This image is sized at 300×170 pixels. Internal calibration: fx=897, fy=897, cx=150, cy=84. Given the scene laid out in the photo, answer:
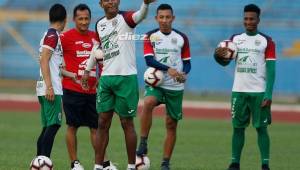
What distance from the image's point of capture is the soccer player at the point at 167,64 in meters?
13.3

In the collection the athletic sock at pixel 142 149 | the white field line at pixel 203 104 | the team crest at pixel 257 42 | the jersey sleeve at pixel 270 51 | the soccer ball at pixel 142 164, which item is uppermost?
the team crest at pixel 257 42

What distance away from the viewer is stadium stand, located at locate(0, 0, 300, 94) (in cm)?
3619

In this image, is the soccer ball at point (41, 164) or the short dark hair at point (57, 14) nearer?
the soccer ball at point (41, 164)

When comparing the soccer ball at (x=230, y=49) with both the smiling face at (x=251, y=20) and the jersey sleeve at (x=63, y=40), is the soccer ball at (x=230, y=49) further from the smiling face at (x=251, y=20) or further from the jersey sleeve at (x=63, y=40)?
the jersey sleeve at (x=63, y=40)

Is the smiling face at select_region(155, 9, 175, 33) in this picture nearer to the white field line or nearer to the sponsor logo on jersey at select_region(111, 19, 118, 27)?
the sponsor logo on jersey at select_region(111, 19, 118, 27)

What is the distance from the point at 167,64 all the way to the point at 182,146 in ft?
14.6

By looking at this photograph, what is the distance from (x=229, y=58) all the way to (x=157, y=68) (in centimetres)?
110

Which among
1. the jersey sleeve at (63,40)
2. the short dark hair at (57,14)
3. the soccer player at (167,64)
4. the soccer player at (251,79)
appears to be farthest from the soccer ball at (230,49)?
the short dark hair at (57,14)

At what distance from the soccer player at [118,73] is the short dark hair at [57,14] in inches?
20.4

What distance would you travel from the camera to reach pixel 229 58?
43.7ft

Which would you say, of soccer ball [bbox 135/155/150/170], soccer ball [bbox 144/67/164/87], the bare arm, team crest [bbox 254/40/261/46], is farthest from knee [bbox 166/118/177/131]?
team crest [bbox 254/40/261/46]

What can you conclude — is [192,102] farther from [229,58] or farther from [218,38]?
[229,58]

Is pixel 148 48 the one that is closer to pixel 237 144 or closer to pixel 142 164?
pixel 142 164

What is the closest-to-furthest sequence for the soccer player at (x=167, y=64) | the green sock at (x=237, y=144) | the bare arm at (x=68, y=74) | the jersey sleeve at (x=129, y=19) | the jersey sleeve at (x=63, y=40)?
the jersey sleeve at (x=129, y=19), the bare arm at (x=68, y=74), the jersey sleeve at (x=63, y=40), the soccer player at (x=167, y=64), the green sock at (x=237, y=144)
